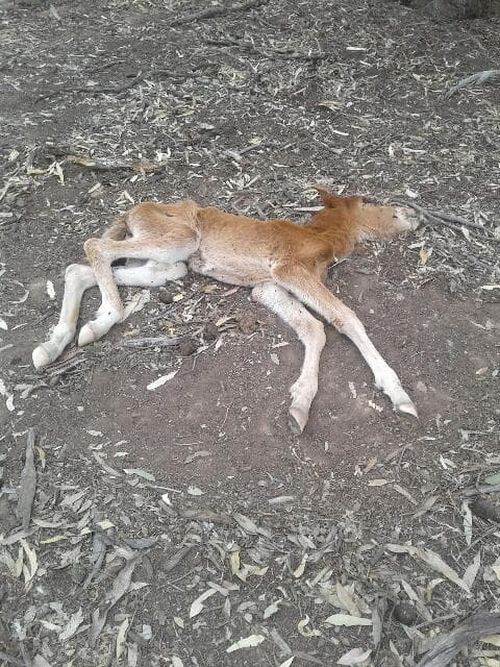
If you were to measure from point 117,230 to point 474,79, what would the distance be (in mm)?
5026

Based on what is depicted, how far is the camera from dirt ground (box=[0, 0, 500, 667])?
3.31 m

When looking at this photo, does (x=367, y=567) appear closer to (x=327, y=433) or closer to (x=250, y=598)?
(x=250, y=598)

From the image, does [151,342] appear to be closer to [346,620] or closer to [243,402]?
[243,402]

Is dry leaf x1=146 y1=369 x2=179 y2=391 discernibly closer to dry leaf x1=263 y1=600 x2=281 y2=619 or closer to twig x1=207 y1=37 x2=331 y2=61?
dry leaf x1=263 y1=600 x2=281 y2=619

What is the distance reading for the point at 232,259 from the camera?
5.25m

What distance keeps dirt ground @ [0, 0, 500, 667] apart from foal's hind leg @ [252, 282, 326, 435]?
0.09 m

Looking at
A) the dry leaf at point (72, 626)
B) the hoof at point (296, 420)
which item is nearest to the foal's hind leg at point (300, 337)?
the hoof at point (296, 420)

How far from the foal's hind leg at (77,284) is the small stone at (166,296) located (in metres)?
0.12

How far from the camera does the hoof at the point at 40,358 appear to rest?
449 cm

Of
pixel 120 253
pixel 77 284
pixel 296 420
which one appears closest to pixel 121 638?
pixel 296 420

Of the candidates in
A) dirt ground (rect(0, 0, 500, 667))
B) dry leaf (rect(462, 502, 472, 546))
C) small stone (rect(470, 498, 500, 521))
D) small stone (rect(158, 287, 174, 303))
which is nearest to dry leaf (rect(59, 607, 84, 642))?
dirt ground (rect(0, 0, 500, 667))

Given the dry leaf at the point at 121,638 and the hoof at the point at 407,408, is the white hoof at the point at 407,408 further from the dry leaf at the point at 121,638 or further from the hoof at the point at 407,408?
the dry leaf at the point at 121,638

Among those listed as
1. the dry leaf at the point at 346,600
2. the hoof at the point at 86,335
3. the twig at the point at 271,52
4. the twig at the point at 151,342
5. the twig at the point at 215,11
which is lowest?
the dry leaf at the point at 346,600

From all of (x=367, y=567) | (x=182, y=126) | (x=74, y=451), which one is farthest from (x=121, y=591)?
(x=182, y=126)
